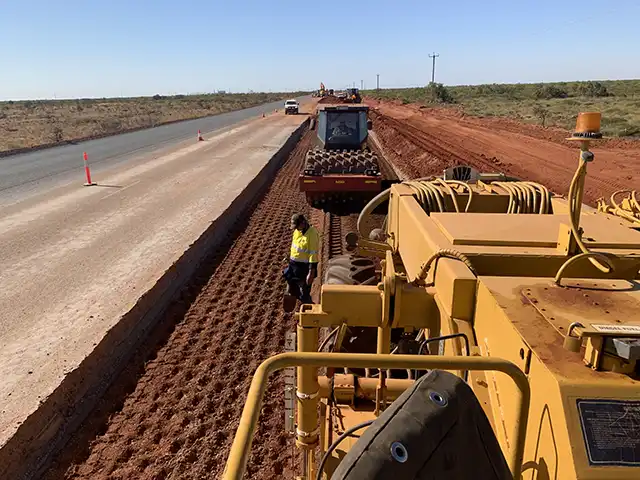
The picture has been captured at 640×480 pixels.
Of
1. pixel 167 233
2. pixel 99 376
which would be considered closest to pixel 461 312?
pixel 99 376

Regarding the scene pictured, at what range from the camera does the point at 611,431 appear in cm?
200

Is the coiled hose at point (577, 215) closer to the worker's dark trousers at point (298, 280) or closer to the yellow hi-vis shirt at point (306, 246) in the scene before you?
the yellow hi-vis shirt at point (306, 246)

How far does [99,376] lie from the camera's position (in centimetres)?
615

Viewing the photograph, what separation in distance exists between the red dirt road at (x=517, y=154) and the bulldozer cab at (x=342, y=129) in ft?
9.99

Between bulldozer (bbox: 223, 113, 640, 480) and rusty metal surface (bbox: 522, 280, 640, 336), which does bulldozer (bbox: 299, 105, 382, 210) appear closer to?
bulldozer (bbox: 223, 113, 640, 480)

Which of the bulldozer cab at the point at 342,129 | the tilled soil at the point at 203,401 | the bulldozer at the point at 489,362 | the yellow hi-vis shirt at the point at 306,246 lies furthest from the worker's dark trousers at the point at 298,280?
the bulldozer cab at the point at 342,129

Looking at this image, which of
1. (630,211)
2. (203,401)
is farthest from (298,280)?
(630,211)

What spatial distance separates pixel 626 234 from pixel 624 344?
213 centimetres

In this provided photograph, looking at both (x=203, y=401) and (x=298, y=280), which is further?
(x=298, y=280)

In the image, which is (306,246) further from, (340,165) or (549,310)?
(340,165)

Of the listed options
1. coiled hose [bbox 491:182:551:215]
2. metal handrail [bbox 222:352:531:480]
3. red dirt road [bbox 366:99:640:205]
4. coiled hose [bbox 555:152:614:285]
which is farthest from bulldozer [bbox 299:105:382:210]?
metal handrail [bbox 222:352:531:480]

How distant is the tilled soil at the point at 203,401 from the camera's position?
184 inches

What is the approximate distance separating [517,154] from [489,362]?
2061cm

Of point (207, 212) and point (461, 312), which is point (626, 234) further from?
point (207, 212)
